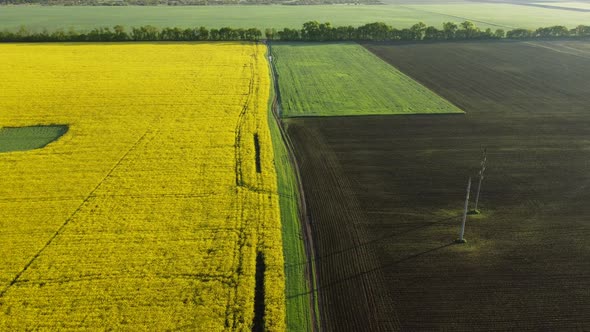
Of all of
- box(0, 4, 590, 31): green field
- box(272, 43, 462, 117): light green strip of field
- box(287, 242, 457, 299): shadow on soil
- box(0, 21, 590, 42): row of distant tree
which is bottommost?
box(287, 242, 457, 299): shadow on soil

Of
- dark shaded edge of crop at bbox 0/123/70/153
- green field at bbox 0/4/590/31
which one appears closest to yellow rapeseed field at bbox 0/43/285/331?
dark shaded edge of crop at bbox 0/123/70/153

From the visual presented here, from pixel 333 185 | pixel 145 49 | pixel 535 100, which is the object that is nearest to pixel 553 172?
pixel 333 185

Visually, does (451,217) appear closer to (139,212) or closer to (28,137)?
(139,212)

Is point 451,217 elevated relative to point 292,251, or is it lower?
elevated

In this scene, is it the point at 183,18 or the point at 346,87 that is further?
the point at 183,18

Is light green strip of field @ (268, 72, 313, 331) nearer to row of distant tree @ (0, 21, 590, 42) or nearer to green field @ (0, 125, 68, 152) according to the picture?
green field @ (0, 125, 68, 152)

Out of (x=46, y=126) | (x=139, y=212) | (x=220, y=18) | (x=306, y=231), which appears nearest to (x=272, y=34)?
(x=220, y=18)

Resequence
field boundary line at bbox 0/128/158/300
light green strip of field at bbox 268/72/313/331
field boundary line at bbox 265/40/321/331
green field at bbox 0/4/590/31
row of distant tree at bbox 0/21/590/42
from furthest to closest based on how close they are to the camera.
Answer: green field at bbox 0/4/590/31
row of distant tree at bbox 0/21/590/42
field boundary line at bbox 0/128/158/300
field boundary line at bbox 265/40/321/331
light green strip of field at bbox 268/72/313/331

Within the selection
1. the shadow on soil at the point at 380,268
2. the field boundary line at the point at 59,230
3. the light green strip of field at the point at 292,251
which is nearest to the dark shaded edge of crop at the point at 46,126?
the field boundary line at the point at 59,230
